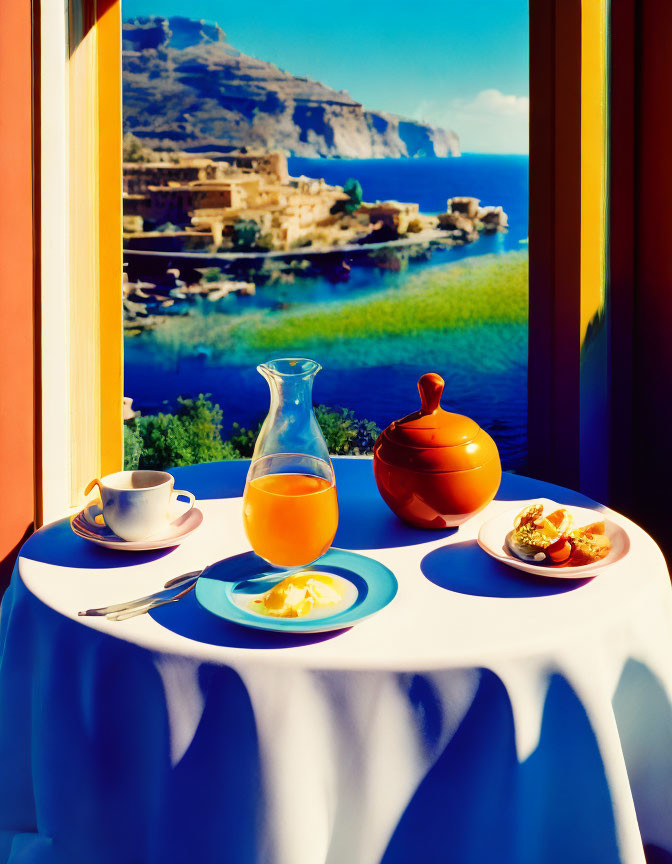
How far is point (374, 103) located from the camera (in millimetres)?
8617

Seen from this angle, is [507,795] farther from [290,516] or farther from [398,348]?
[398,348]

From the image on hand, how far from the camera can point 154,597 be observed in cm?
75

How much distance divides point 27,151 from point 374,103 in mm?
7684

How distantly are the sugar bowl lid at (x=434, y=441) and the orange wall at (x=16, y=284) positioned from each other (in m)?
1.07

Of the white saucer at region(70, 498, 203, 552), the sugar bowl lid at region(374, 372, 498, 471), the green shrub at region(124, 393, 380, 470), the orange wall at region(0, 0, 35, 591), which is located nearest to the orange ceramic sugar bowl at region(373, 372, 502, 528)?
the sugar bowl lid at region(374, 372, 498, 471)

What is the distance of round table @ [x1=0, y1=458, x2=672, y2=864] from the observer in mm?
632

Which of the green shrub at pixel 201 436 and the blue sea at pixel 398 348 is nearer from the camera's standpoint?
the green shrub at pixel 201 436

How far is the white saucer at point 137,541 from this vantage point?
2.85 ft

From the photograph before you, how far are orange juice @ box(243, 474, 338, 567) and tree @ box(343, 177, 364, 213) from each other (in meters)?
7.79

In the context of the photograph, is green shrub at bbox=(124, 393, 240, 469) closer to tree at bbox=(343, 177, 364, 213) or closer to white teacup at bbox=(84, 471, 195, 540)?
tree at bbox=(343, 177, 364, 213)

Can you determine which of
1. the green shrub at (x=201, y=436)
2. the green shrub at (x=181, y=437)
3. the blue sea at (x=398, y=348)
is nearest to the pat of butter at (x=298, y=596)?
the green shrub at (x=181, y=437)

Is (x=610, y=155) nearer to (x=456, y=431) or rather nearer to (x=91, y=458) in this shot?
(x=456, y=431)

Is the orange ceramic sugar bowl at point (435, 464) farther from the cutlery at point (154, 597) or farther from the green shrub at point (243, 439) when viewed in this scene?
the green shrub at point (243, 439)

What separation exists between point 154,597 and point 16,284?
3.81ft
